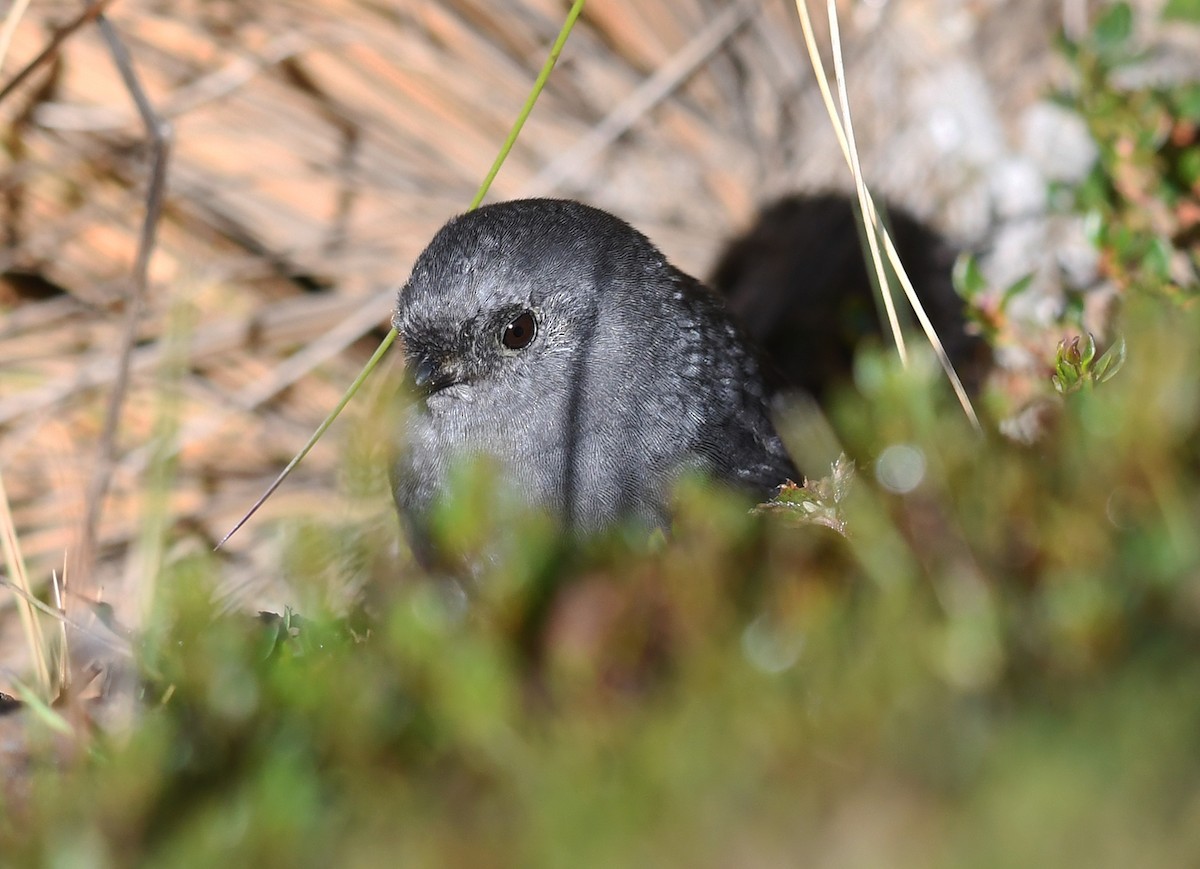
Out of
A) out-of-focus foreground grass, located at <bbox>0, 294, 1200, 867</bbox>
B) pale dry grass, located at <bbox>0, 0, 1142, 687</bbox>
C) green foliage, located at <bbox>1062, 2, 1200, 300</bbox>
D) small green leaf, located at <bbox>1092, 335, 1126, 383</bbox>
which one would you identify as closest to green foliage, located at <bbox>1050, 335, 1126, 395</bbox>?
small green leaf, located at <bbox>1092, 335, 1126, 383</bbox>

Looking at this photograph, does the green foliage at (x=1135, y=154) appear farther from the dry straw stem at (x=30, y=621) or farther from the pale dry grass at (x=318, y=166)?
the dry straw stem at (x=30, y=621)

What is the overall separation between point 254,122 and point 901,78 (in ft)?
8.41

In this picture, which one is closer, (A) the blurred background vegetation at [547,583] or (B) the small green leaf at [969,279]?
(A) the blurred background vegetation at [547,583]

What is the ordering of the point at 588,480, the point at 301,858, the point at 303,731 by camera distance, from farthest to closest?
the point at 588,480, the point at 303,731, the point at 301,858

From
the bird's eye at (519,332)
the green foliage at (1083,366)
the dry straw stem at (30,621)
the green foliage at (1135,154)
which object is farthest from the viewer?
the green foliage at (1135,154)

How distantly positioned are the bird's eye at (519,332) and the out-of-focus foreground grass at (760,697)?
1321 mm

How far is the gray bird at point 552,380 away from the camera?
3.16 meters

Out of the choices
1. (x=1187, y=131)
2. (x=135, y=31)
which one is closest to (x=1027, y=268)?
(x=1187, y=131)

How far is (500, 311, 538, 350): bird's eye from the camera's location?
3266 mm

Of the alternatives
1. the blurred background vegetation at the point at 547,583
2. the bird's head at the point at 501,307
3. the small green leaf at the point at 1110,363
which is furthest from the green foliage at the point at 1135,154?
the bird's head at the point at 501,307

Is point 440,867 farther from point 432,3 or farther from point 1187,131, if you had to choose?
point 1187,131

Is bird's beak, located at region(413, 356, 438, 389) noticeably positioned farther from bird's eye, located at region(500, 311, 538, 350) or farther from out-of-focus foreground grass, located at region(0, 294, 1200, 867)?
out-of-focus foreground grass, located at region(0, 294, 1200, 867)

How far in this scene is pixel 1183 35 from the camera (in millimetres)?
4547

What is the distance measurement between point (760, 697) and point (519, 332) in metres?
1.94
